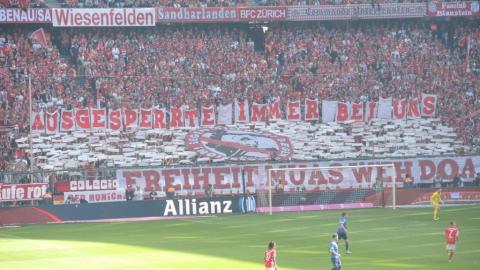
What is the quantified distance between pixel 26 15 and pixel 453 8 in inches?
1396

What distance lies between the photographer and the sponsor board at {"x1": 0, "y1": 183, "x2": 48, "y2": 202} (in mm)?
57594

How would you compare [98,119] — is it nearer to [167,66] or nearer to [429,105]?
[167,66]

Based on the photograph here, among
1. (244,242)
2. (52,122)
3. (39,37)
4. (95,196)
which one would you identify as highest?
(39,37)

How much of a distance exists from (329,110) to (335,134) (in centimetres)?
240

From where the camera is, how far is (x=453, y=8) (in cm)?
8125

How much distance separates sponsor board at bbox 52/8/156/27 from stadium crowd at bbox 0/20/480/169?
1509 mm

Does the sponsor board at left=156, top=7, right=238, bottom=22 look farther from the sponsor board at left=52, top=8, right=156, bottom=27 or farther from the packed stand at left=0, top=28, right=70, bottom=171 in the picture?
the packed stand at left=0, top=28, right=70, bottom=171

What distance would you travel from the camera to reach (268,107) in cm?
7256

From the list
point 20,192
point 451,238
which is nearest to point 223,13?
point 20,192

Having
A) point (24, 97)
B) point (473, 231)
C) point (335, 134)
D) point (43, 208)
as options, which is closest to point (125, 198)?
point (43, 208)

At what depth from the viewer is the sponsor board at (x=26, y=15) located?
7131 cm

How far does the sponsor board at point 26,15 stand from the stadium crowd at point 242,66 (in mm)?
1358

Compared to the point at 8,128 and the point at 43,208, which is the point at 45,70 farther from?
the point at 43,208

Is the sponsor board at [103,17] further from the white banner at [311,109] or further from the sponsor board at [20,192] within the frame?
the sponsor board at [20,192]
